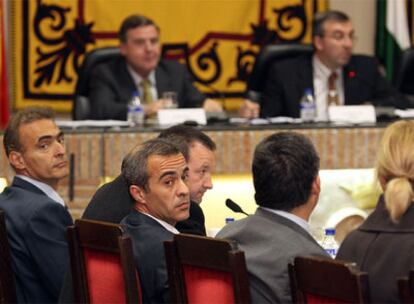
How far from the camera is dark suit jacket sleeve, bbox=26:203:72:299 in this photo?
13.6 ft

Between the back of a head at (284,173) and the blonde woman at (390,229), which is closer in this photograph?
the blonde woman at (390,229)

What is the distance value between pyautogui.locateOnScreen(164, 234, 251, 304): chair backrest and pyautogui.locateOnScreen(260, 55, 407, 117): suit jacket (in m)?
4.39

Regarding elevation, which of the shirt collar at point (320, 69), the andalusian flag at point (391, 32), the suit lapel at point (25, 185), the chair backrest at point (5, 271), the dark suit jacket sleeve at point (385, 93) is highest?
the andalusian flag at point (391, 32)

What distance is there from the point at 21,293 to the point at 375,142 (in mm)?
3060

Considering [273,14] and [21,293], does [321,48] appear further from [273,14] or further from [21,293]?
[21,293]

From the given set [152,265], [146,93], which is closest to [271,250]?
[152,265]

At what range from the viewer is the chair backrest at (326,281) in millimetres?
2832

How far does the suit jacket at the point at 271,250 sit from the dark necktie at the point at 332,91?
4291 mm

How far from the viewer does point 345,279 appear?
2.88 metres

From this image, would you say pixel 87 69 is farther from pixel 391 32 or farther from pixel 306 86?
pixel 391 32

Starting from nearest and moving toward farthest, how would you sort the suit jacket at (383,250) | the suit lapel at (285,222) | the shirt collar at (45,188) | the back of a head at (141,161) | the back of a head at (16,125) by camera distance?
1. the suit jacket at (383,250)
2. the suit lapel at (285,222)
3. the back of a head at (141,161)
4. the shirt collar at (45,188)
5. the back of a head at (16,125)

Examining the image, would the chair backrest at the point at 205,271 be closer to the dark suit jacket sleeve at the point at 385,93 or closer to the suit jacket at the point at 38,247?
the suit jacket at the point at 38,247

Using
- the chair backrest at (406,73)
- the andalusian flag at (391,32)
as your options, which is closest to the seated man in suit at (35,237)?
the chair backrest at (406,73)

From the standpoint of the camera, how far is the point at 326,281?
2941 millimetres
